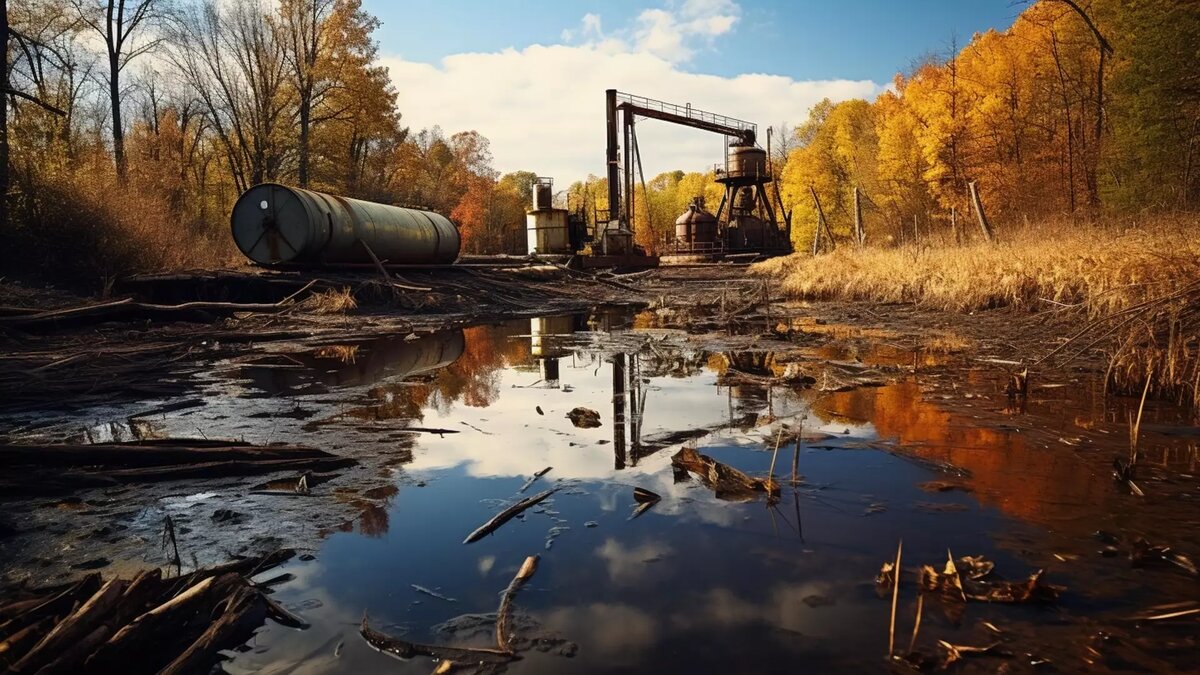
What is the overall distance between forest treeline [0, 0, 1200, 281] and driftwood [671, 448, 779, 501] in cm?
1393

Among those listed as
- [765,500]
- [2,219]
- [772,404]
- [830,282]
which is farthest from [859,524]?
[2,219]

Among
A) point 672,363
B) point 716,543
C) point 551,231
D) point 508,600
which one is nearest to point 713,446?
point 716,543

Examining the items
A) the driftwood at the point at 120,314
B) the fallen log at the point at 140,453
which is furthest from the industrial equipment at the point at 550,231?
the fallen log at the point at 140,453

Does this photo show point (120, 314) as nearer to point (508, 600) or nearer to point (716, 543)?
point (508, 600)

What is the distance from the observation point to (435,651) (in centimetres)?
199

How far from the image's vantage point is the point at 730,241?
36.5 m

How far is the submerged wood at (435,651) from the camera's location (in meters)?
1.96

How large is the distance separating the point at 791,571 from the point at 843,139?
5479cm

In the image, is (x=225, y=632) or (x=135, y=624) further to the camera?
(x=225, y=632)

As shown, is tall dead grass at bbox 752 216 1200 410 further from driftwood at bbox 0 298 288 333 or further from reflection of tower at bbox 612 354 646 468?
driftwood at bbox 0 298 288 333

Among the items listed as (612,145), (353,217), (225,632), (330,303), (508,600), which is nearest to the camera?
(225,632)

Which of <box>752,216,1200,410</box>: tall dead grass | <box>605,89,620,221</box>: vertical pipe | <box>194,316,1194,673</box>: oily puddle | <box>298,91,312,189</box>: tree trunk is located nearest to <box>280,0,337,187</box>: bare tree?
<box>298,91,312,189</box>: tree trunk

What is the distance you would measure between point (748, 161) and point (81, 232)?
31657 mm

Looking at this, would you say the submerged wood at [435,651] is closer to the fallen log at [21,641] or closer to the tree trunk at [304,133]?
the fallen log at [21,641]
